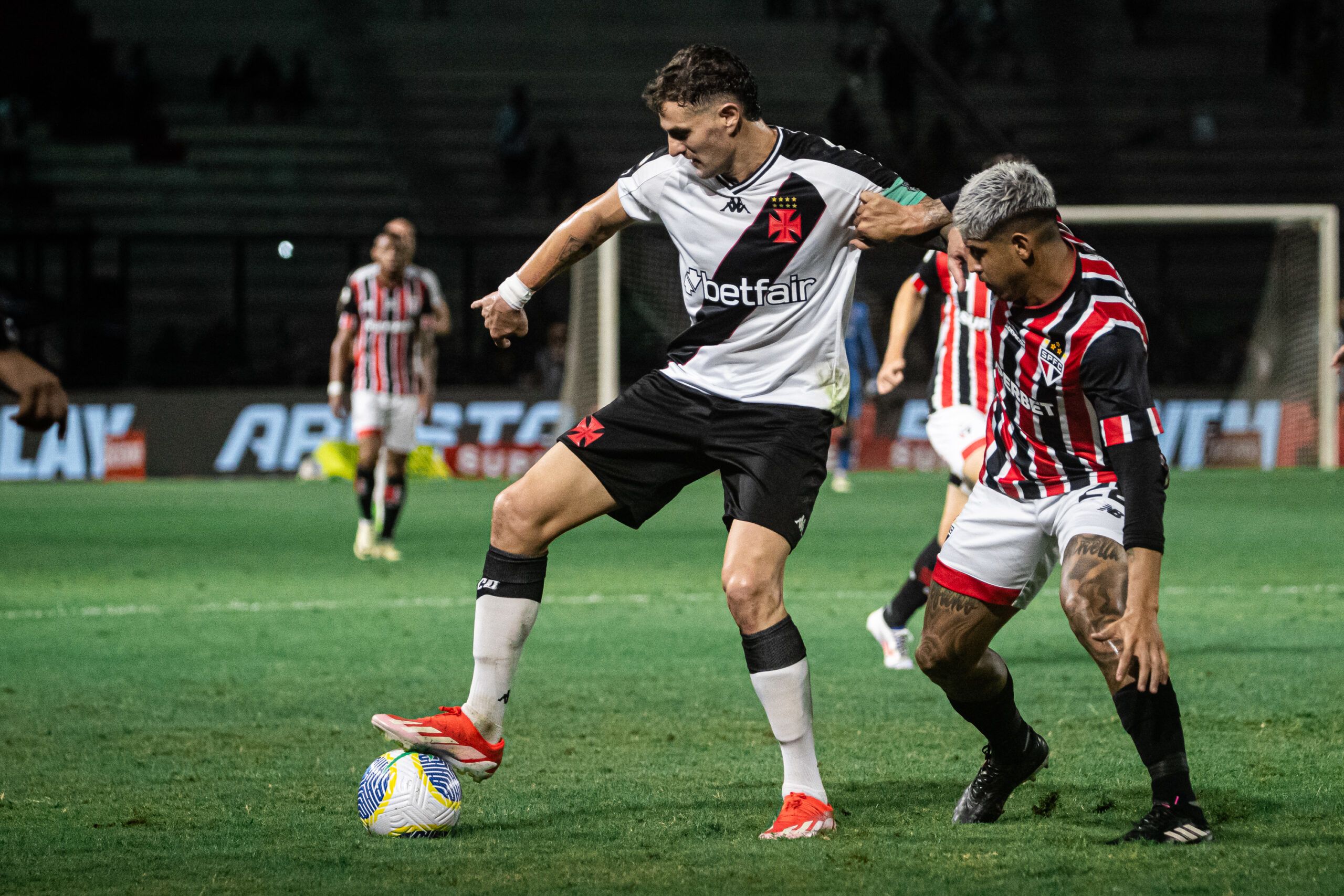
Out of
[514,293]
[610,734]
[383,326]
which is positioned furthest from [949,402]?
[383,326]

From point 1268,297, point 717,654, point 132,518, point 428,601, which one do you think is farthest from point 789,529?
point 1268,297

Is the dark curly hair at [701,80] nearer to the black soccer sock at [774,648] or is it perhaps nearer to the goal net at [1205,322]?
the black soccer sock at [774,648]

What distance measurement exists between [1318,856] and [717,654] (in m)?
3.73

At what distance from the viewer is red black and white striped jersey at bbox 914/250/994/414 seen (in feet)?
23.5

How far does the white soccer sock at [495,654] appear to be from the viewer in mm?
4582

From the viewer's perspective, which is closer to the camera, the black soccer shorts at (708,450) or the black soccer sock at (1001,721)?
the black soccer sock at (1001,721)

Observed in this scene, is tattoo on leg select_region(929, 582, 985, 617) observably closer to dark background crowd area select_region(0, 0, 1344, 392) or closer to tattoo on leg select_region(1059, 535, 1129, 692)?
tattoo on leg select_region(1059, 535, 1129, 692)

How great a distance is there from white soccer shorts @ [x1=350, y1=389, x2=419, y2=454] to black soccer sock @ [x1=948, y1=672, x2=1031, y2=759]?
8.09m

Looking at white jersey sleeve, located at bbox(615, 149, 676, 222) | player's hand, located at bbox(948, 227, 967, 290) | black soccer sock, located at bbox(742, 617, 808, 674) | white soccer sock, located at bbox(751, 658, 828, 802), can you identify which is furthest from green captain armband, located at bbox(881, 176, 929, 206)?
white soccer sock, located at bbox(751, 658, 828, 802)

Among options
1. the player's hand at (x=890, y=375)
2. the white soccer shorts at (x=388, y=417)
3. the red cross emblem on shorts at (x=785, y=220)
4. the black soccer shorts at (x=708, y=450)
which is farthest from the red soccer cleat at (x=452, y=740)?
the white soccer shorts at (x=388, y=417)

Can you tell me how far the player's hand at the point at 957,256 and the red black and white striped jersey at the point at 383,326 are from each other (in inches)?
312

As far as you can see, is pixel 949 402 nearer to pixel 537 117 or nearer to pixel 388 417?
pixel 388 417

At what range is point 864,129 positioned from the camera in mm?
25703

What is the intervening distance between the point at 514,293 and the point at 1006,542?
1556 millimetres
